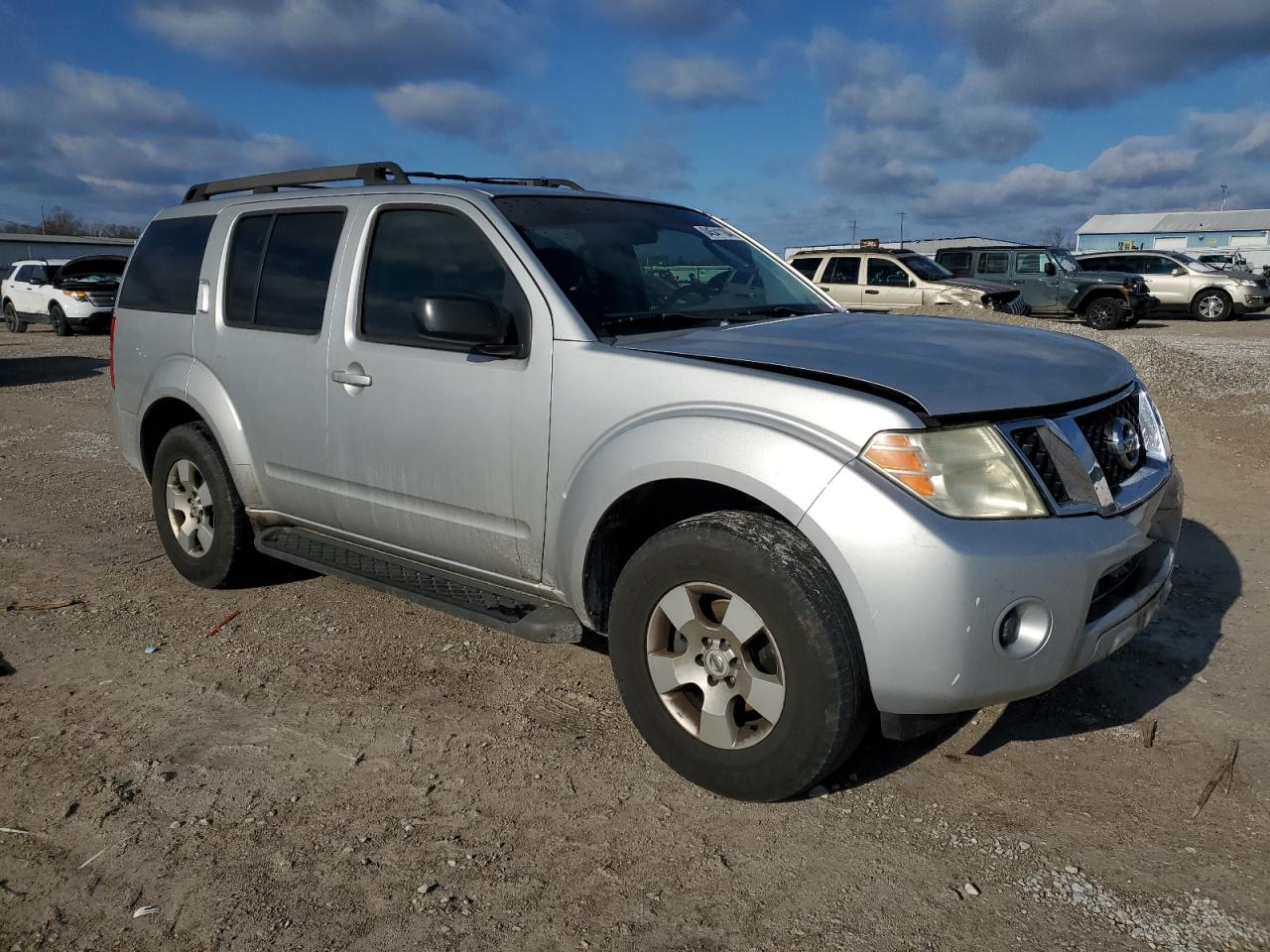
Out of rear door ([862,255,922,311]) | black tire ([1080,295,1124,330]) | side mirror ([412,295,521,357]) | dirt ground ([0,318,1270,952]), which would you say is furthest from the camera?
black tire ([1080,295,1124,330])

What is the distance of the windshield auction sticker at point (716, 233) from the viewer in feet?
14.8

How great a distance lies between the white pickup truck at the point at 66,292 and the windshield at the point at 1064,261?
65.1 feet

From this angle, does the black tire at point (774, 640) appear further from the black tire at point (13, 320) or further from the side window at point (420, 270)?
the black tire at point (13, 320)

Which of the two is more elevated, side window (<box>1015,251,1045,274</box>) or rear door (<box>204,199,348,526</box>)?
side window (<box>1015,251,1045,274</box>)

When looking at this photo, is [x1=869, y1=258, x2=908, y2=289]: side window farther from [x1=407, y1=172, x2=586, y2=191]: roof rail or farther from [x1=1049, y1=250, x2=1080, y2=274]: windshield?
[x1=407, y1=172, x2=586, y2=191]: roof rail

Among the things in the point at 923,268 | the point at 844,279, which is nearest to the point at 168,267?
the point at 844,279

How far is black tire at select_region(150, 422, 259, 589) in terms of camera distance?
482cm

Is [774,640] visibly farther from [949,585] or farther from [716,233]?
[716,233]

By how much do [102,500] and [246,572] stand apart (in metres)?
2.77

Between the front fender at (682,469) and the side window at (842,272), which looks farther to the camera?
the side window at (842,272)

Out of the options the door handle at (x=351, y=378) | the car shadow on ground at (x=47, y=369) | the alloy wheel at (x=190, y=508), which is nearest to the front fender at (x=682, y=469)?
the door handle at (x=351, y=378)

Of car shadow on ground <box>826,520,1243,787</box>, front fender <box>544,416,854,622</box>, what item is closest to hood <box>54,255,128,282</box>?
front fender <box>544,416,854,622</box>

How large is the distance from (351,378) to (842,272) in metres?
16.5

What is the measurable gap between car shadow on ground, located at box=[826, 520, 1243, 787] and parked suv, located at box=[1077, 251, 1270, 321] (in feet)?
71.9
